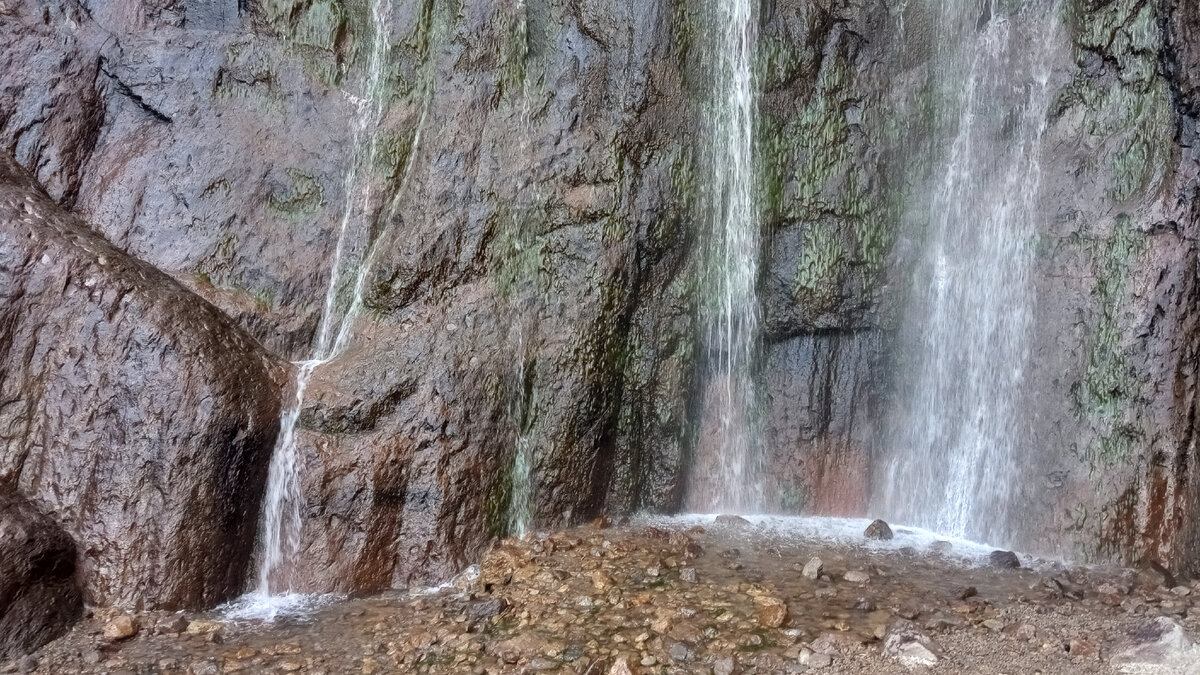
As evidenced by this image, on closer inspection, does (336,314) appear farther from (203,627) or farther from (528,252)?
(203,627)

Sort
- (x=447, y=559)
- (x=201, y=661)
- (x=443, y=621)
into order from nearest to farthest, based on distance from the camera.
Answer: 1. (x=201, y=661)
2. (x=443, y=621)
3. (x=447, y=559)

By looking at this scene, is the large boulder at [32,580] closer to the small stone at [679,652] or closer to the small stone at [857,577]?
the small stone at [679,652]

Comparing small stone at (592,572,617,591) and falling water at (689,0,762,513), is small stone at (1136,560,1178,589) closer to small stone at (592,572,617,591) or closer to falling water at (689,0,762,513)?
falling water at (689,0,762,513)

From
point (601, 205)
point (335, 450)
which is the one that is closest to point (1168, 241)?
point (601, 205)

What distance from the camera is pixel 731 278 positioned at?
7613mm

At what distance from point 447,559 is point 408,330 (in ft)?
6.11

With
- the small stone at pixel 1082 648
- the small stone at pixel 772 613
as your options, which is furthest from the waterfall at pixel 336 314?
the small stone at pixel 1082 648

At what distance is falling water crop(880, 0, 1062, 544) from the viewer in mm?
6883

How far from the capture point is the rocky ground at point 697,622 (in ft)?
13.9

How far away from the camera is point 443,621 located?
4.93 m

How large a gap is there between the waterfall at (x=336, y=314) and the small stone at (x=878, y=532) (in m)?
4.55

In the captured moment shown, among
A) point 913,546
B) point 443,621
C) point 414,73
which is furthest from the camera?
point 414,73

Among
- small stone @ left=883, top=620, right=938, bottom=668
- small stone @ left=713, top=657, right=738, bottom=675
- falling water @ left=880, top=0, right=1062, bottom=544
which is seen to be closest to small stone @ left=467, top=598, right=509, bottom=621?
small stone @ left=713, top=657, right=738, bottom=675

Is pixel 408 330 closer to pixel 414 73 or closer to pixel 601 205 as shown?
pixel 601 205
